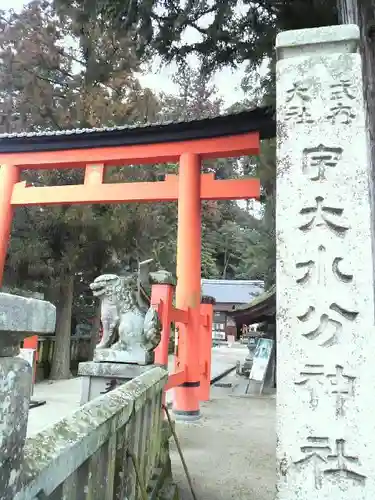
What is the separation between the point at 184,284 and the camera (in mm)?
5957

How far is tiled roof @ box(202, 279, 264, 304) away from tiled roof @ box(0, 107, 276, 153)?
888 inches

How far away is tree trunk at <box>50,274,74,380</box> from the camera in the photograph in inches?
359

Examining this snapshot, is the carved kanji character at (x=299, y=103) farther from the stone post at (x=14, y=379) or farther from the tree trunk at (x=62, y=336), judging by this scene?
the tree trunk at (x=62, y=336)

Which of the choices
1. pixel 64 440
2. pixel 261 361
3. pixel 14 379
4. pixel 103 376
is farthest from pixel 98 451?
pixel 261 361

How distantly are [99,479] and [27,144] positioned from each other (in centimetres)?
654

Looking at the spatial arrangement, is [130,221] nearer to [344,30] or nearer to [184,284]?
[184,284]

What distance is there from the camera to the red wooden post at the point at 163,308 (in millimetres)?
4609

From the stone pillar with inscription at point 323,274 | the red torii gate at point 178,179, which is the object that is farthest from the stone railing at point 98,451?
the red torii gate at point 178,179

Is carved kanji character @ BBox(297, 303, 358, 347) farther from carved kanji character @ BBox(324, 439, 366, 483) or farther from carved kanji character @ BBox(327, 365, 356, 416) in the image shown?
carved kanji character @ BBox(324, 439, 366, 483)

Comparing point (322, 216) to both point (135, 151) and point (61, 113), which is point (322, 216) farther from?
point (61, 113)

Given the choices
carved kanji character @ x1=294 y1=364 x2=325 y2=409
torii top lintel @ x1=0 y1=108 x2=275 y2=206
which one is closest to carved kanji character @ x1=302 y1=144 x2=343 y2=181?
carved kanji character @ x1=294 y1=364 x2=325 y2=409

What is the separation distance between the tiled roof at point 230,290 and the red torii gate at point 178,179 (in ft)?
71.1

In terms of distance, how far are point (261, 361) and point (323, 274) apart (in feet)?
22.5

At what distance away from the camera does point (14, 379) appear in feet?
2.53
